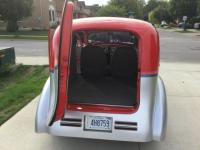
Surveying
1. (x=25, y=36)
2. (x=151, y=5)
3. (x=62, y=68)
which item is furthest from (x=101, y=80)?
(x=151, y=5)

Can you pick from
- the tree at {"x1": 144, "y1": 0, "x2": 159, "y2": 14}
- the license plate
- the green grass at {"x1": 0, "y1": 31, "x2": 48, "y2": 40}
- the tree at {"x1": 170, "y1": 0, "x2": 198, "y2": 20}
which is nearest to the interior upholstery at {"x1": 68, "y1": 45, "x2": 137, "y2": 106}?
the license plate

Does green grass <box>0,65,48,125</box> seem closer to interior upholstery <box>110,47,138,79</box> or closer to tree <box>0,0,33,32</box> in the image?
interior upholstery <box>110,47,138,79</box>

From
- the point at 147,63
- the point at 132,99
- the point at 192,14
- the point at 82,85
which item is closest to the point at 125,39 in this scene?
the point at 82,85

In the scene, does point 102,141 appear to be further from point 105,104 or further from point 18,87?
point 18,87

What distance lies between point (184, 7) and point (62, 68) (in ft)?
177

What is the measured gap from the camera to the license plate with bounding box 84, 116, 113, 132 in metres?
3.80

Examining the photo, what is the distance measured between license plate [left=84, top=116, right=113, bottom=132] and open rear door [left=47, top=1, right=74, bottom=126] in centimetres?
41

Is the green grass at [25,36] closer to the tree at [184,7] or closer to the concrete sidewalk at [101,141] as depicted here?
the concrete sidewalk at [101,141]

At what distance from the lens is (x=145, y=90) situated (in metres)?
3.86

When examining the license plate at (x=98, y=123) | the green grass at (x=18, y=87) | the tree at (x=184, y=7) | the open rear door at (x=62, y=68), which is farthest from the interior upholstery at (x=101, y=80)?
the tree at (x=184, y=7)

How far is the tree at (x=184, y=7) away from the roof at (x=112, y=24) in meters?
52.1

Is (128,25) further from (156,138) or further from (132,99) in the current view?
(156,138)

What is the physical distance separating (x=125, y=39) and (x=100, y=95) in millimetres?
2417

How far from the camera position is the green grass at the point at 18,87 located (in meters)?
5.79
